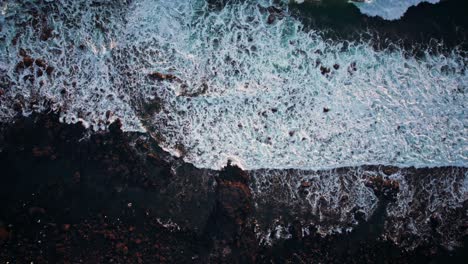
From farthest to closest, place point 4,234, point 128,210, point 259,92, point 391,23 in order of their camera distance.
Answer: point 391,23 < point 259,92 < point 128,210 < point 4,234

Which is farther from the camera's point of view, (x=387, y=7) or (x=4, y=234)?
(x=387, y=7)

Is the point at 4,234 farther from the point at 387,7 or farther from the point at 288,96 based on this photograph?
the point at 387,7

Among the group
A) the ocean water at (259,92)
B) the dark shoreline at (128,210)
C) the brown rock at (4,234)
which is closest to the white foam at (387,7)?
the ocean water at (259,92)

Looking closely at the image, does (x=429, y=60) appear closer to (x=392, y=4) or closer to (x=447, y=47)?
(x=447, y=47)

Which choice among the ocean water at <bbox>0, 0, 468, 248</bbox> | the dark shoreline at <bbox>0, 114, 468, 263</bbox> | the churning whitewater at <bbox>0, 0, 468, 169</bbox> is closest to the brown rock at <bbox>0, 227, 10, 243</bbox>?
the dark shoreline at <bbox>0, 114, 468, 263</bbox>

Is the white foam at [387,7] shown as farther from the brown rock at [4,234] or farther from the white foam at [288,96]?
the brown rock at [4,234]

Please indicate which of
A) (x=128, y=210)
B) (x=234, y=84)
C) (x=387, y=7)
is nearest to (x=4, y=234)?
(x=128, y=210)

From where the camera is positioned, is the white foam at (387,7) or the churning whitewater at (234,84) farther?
the white foam at (387,7)
